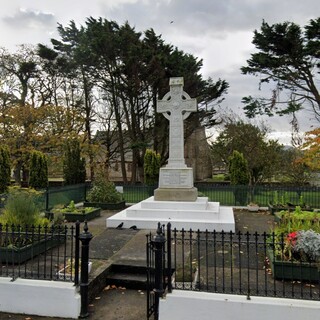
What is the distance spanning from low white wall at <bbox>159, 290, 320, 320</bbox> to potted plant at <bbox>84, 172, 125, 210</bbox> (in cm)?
1051

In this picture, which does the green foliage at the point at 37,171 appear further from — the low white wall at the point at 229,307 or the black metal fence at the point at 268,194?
the low white wall at the point at 229,307

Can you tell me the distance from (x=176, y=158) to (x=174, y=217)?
2.44 m

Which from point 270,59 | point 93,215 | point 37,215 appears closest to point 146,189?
point 93,215

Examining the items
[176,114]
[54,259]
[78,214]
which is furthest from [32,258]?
[176,114]

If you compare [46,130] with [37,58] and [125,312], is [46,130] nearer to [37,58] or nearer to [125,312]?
[37,58]

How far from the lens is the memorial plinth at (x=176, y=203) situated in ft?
31.1

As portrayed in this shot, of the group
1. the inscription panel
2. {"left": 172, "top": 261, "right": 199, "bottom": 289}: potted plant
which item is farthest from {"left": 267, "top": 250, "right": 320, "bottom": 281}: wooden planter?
the inscription panel

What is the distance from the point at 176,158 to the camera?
11.3 meters

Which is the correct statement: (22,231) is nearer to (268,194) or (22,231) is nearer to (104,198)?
(104,198)

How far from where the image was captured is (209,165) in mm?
39250

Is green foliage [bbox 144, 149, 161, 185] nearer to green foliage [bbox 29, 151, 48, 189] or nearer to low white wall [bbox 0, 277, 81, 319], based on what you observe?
green foliage [bbox 29, 151, 48, 189]

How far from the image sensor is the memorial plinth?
374 inches

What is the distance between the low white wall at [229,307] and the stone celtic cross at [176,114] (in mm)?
7130

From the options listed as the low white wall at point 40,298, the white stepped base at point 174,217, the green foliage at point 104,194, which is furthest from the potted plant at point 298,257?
the green foliage at point 104,194
